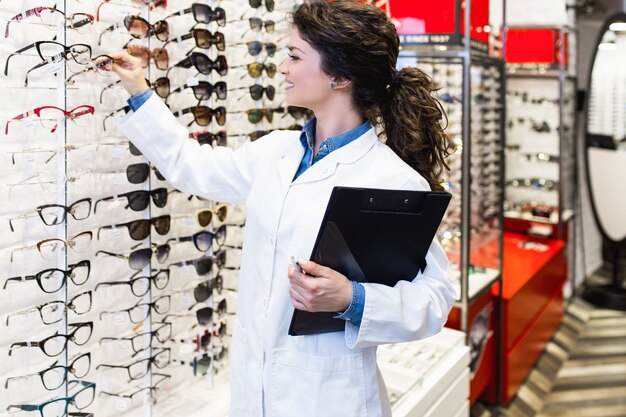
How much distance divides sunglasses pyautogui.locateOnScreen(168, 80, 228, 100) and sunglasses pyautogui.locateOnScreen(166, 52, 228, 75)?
0.04 m

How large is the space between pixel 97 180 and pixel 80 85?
29 cm

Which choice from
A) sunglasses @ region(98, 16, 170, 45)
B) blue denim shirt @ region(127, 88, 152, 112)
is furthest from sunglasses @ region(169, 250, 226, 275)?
sunglasses @ region(98, 16, 170, 45)

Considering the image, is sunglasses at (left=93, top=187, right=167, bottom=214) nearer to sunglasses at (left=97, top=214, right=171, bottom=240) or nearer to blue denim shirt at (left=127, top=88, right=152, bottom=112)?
sunglasses at (left=97, top=214, right=171, bottom=240)

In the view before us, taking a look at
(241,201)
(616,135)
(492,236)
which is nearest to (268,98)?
(241,201)

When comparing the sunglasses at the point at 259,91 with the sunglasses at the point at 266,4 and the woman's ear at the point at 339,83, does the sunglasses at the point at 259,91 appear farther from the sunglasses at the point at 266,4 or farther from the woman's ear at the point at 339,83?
the woman's ear at the point at 339,83

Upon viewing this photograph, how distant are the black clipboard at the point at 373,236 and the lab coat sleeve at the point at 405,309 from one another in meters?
0.05

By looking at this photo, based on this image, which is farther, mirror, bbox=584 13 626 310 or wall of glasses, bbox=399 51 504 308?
mirror, bbox=584 13 626 310

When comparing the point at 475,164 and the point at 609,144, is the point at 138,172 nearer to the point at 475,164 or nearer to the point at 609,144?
the point at 475,164

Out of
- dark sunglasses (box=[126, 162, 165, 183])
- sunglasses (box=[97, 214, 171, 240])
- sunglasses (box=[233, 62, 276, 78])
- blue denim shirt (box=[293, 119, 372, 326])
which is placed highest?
sunglasses (box=[233, 62, 276, 78])

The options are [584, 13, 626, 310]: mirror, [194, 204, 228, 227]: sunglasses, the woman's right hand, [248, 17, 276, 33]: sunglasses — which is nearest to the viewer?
the woman's right hand

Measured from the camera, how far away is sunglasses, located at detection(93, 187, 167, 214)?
202cm

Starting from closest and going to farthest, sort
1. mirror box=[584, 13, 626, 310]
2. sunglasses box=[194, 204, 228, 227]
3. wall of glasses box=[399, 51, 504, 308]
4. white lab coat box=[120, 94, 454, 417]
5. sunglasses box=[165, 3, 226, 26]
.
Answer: white lab coat box=[120, 94, 454, 417] < sunglasses box=[165, 3, 226, 26] < sunglasses box=[194, 204, 228, 227] < wall of glasses box=[399, 51, 504, 308] < mirror box=[584, 13, 626, 310]

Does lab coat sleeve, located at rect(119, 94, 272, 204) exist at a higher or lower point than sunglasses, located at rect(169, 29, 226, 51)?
lower

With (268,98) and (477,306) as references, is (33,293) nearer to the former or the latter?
(268,98)
